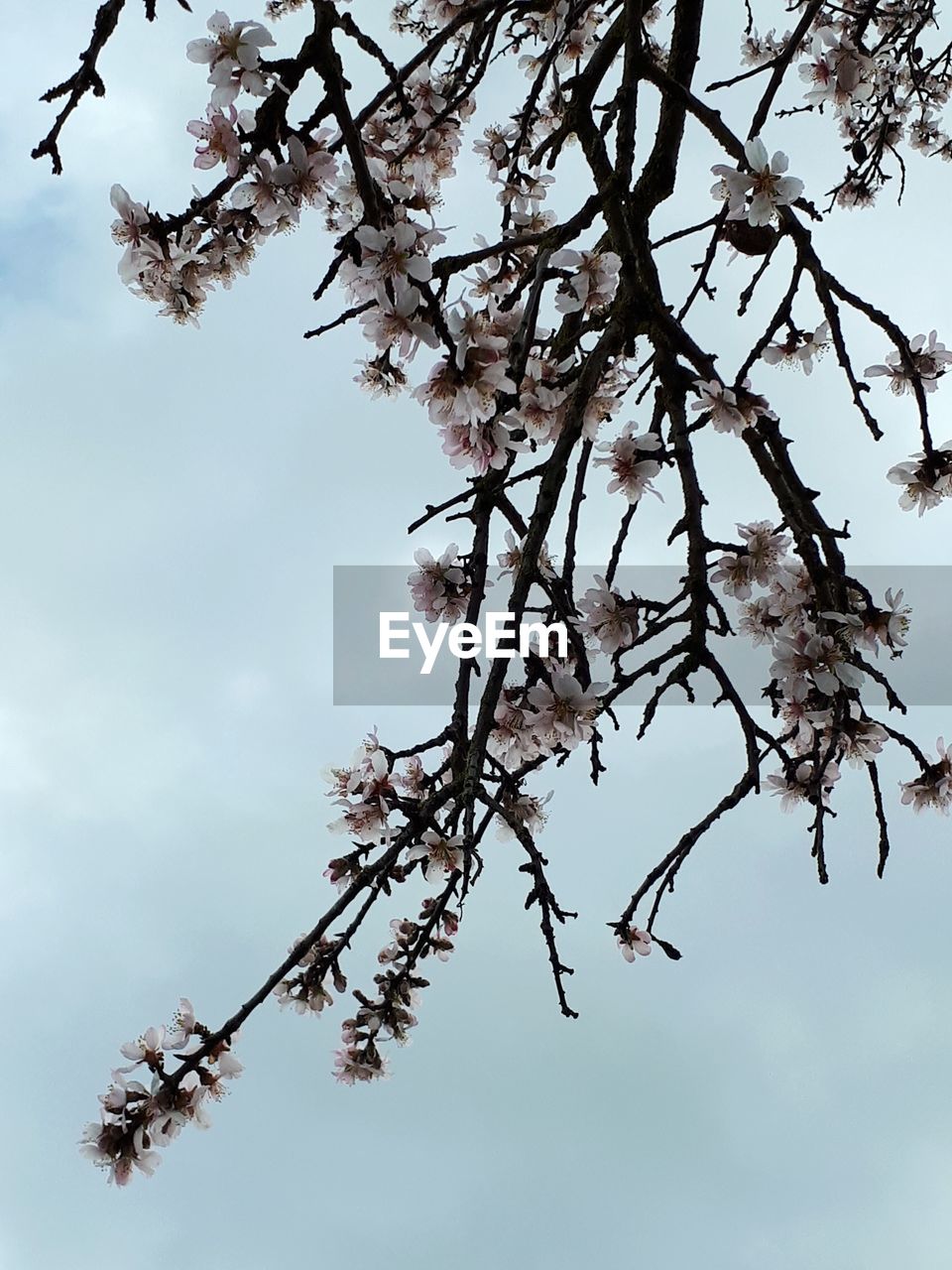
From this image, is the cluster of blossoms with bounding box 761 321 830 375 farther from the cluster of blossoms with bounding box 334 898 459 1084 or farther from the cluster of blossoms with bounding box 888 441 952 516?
the cluster of blossoms with bounding box 334 898 459 1084

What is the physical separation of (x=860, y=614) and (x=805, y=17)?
1.71 meters

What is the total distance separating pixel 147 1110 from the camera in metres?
1.98

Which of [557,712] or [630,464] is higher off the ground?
[630,464]

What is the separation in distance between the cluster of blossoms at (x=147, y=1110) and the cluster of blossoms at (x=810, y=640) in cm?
146

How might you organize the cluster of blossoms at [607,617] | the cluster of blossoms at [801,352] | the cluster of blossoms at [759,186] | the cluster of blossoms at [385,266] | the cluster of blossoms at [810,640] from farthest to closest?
the cluster of blossoms at [801,352] → the cluster of blossoms at [607,617] → the cluster of blossoms at [810,640] → the cluster of blossoms at [759,186] → the cluster of blossoms at [385,266]

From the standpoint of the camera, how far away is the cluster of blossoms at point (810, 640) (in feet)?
6.94

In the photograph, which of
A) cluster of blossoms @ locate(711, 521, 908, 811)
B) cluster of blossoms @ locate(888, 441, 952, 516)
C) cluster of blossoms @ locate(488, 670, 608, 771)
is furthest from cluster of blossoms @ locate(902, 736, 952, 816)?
cluster of blossoms @ locate(488, 670, 608, 771)

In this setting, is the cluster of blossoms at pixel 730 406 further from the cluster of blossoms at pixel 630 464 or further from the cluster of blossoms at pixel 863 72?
the cluster of blossoms at pixel 863 72

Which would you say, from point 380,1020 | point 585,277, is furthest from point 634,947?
point 585,277

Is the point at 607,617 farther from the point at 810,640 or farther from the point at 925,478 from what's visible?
the point at 925,478

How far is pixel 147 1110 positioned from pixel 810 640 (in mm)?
1732

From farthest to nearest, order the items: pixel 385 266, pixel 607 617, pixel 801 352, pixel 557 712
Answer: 1. pixel 801 352
2. pixel 607 617
3. pixel 557 712
4. pixel 385 266

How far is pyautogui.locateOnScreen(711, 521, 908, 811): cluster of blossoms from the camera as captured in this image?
2115mm

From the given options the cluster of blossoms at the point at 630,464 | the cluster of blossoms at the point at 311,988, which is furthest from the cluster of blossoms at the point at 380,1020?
the cluster of blossoms at the point at 630,464
